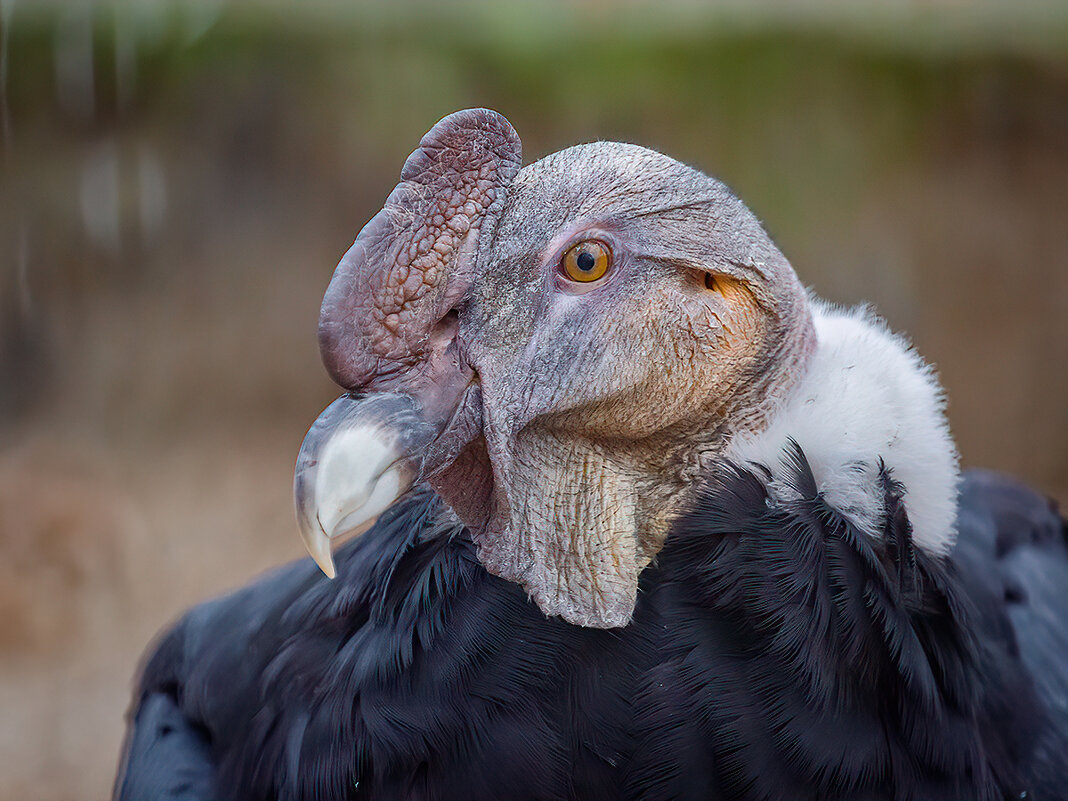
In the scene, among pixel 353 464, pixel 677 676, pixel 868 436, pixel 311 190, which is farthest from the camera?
pixel 311 190

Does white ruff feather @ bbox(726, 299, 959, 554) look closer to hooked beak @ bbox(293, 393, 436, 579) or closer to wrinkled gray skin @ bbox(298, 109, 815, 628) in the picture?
wrinkled gray skin @ bbox(298, 109, 815, 628)

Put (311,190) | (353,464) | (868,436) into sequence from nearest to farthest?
(353,464) < (868,436) < (311,190)

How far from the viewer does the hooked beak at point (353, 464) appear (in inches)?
62.1

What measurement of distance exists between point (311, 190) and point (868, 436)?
5376 millimetres

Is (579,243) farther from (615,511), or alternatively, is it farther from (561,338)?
(615,511)

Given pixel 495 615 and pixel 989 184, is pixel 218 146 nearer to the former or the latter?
pixel 989 184

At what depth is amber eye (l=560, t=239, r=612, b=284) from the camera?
1.75m

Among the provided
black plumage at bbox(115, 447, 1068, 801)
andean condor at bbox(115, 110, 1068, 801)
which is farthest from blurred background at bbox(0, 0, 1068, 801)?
andean condor at bbox(115, 110, 1068, 801)

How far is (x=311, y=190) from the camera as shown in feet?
21.7

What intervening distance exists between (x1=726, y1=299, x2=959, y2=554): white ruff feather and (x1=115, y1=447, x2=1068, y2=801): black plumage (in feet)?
0.15

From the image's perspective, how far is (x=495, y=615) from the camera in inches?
70.9

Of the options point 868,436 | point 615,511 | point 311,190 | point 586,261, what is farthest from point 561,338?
point 311,190

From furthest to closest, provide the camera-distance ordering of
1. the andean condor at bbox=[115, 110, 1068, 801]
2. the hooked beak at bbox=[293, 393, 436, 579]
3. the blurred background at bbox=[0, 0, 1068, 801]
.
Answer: the blurred background at bbox=[0, 0, 1068, 801] < the andean condor at bbox=[115, 110, 1068, 801] < the hooked beak at bbox=[293, 393, 436, 579]

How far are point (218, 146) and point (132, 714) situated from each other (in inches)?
179
